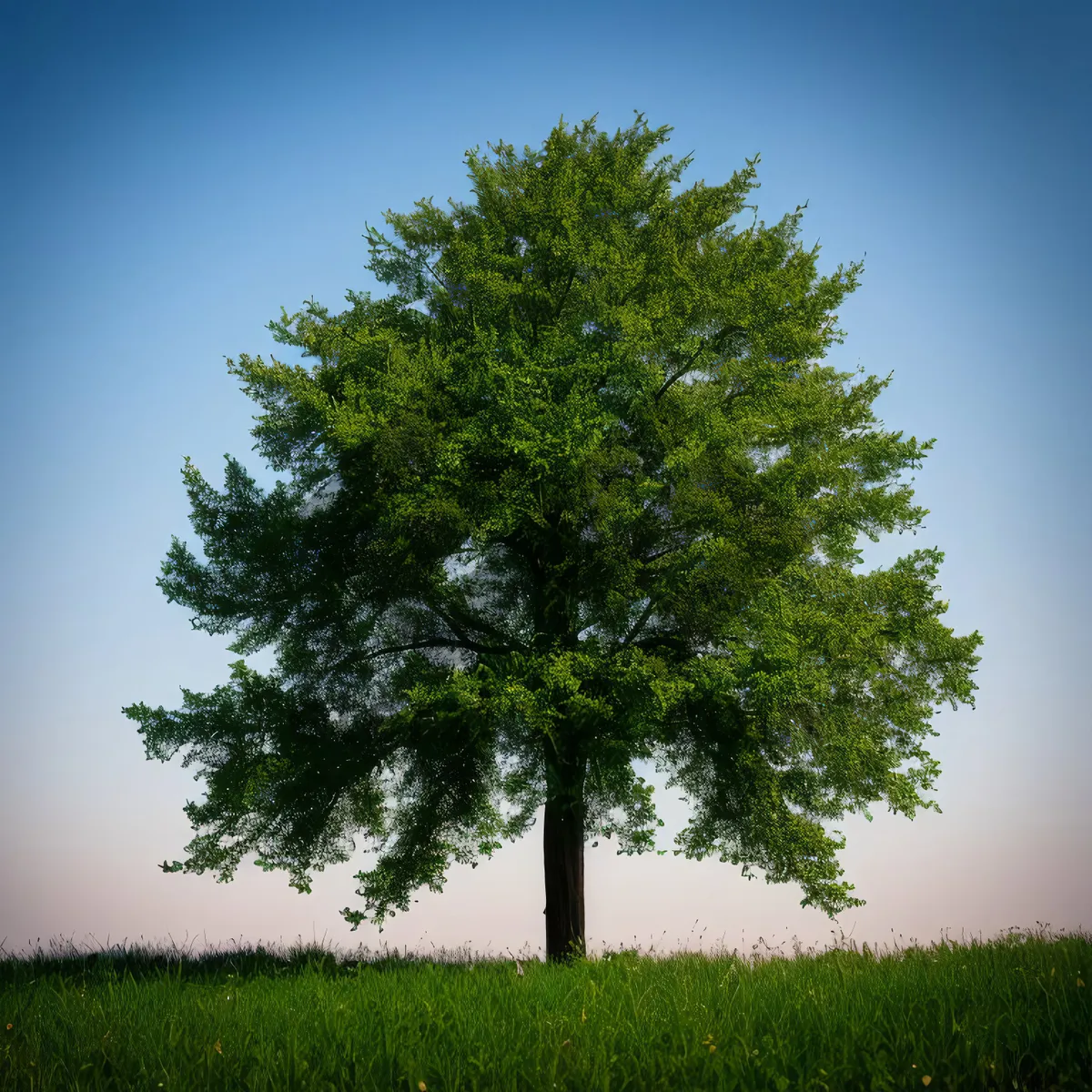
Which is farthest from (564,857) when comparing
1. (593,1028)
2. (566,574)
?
(593,1028)

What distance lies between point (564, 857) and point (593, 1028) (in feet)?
24.6

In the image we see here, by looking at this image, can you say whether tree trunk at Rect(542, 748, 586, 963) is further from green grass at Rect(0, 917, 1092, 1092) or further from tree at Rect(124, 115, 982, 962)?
green grass at Rect(0, 917, 1092, 1092)

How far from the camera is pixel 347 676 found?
1516cm

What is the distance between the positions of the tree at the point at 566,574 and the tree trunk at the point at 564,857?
0.05m

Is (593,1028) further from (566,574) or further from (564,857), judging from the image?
(566,574)

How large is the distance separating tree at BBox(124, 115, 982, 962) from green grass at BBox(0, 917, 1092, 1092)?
399 centimetres

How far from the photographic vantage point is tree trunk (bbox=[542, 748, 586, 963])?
13805mm

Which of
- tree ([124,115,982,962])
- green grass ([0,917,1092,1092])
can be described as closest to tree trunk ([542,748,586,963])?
tree ([124,115,982,962])

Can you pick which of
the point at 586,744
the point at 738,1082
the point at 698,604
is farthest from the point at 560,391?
the point at 738,1082

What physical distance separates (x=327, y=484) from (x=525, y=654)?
15.0 ft

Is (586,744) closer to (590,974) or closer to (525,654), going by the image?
(525,654)

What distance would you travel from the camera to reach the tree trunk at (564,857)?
1380 centimetres


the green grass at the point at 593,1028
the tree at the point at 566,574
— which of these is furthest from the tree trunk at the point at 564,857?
the green grass at the point at 593,1028

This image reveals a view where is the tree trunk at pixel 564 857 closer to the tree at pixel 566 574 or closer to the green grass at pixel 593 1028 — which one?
the tree at pixel 566 574
